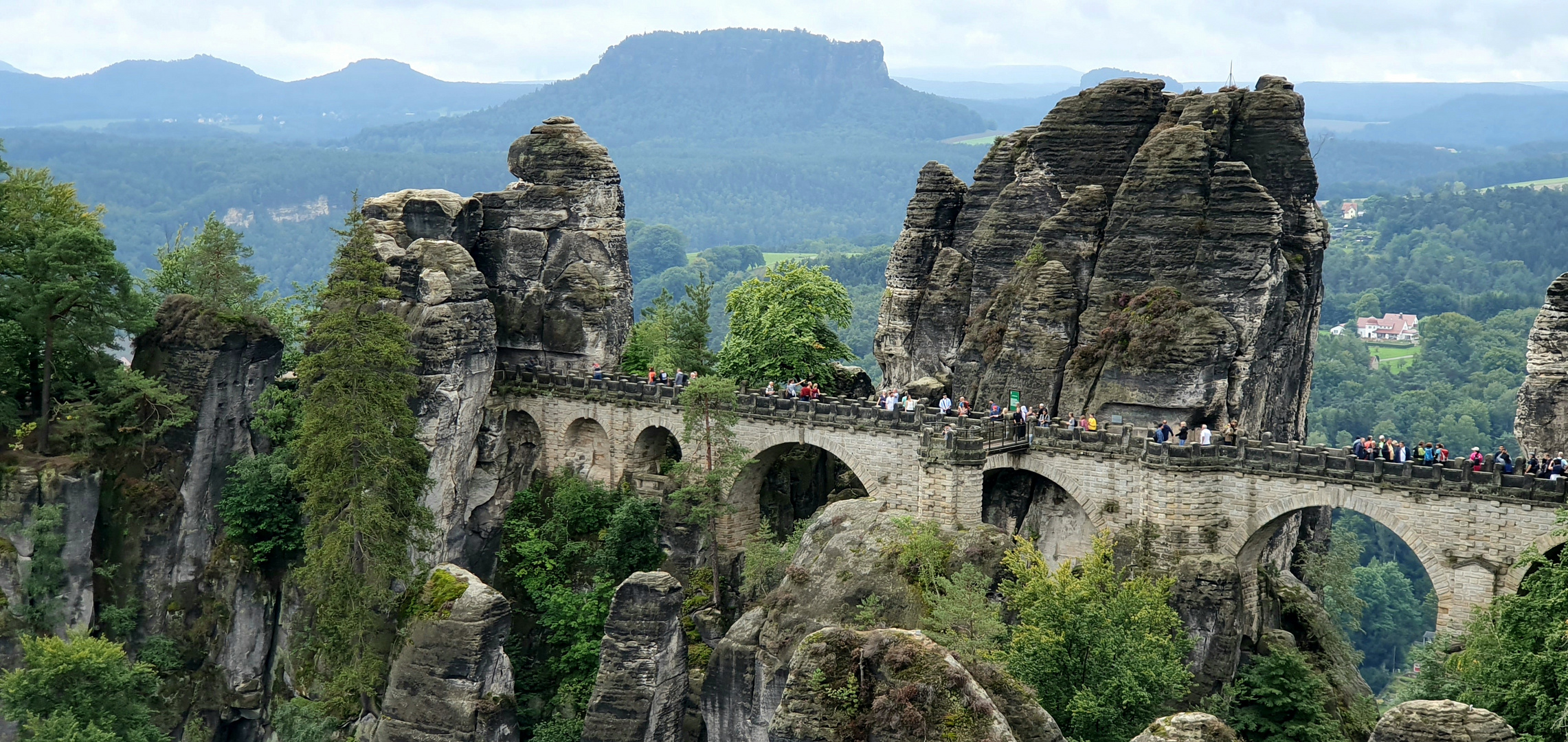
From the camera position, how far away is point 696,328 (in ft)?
209

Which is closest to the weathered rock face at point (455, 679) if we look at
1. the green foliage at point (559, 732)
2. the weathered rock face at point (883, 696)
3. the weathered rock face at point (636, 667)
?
the green foliage at point (559, 732)

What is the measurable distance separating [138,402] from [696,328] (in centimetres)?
1996

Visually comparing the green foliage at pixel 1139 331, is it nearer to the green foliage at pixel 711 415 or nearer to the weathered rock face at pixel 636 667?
the green foliage at pixel 711 415

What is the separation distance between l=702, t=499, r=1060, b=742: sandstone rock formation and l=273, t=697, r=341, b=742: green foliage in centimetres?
1227

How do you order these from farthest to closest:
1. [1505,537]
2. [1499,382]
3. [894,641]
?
[1499,382]
[1505,537]
[894,641]

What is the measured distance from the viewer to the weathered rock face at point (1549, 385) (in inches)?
1871

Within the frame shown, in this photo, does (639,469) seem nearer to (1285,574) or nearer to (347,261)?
(347,261)

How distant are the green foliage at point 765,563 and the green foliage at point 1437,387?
245 ft

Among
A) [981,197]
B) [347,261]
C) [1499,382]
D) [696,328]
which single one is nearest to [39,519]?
[347,261]

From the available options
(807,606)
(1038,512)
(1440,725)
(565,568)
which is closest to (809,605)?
(807,606)

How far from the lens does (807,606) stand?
158 feet

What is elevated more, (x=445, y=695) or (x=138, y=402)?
(x=138, y=402)

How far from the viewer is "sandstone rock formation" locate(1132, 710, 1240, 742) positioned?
26969 millimetres

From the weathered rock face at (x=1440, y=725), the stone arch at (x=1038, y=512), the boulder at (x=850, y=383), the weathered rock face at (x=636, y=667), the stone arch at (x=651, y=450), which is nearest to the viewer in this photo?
the weathered rock face at (x=1440, y=725)
